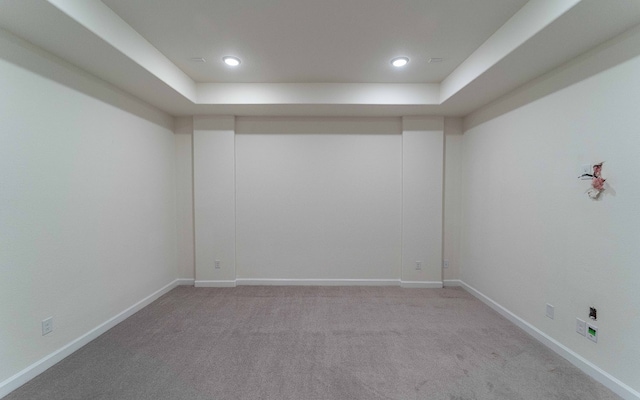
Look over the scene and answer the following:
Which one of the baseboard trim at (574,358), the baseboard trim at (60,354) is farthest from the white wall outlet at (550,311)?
the baseboard trim at (60,354)

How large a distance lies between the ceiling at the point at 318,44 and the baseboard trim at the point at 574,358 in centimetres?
242

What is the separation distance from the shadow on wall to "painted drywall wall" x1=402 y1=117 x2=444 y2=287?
1.00m

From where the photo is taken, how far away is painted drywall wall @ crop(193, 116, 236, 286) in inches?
145

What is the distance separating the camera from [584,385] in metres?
1.82

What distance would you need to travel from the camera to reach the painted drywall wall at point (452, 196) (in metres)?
3.76

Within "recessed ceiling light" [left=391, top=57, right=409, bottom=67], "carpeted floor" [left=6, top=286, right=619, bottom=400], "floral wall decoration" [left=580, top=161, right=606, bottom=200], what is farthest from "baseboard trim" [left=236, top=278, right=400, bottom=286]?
"recessed ceiling light" [left=391, top=57, right=409, bottom=67]

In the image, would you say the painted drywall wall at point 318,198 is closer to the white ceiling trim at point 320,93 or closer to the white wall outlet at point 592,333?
the white ceiling trim at point 320,93

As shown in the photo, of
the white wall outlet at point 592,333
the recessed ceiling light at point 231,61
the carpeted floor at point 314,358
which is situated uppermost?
the recessed ceiling light at point 231,61

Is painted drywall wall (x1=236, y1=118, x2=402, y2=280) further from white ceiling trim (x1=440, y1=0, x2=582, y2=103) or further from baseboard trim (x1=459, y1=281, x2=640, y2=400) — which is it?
baseboard trim (x1=459, y1=281, x2=640, y2=400)

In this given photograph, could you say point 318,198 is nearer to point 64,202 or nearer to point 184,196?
point 184,196

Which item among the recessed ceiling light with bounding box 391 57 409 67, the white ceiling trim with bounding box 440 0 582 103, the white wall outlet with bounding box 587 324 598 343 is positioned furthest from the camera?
the recessed ceiling light with bounding box 391 57 409 67

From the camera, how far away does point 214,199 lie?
3721mm

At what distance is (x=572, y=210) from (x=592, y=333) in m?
0.95

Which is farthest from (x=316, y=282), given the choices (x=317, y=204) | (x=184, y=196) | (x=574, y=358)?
(x=574, y=358)
